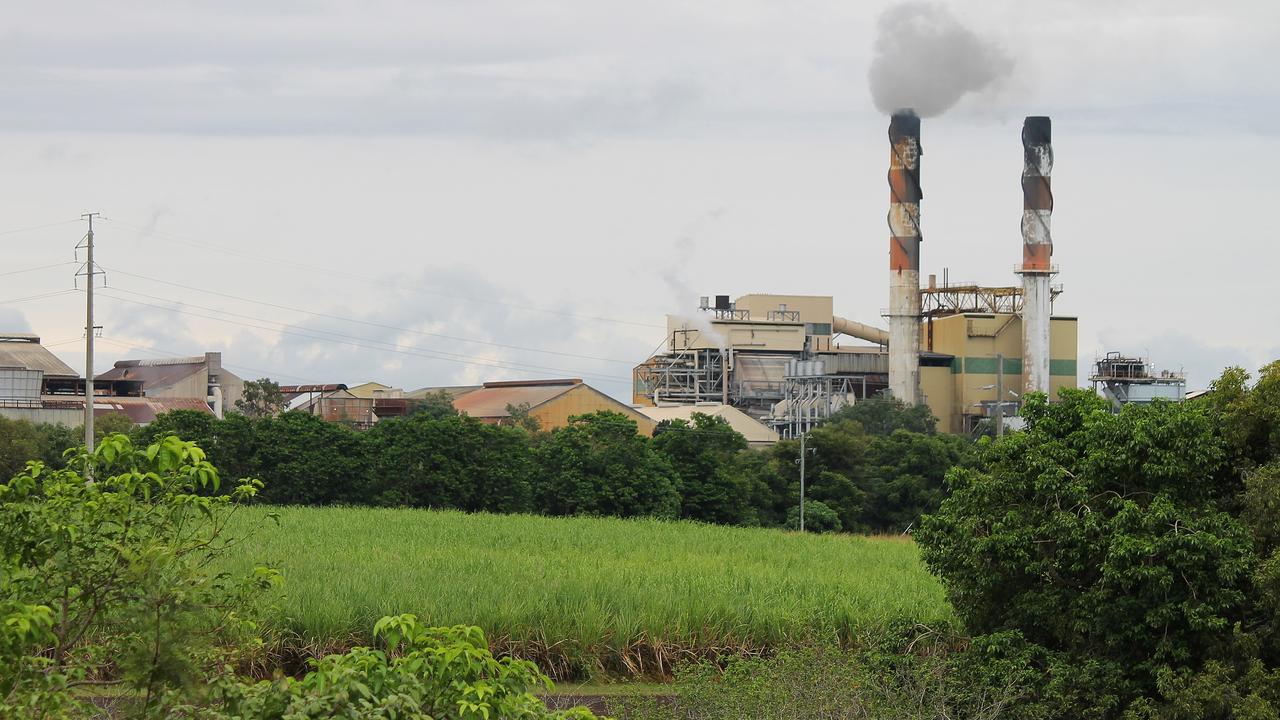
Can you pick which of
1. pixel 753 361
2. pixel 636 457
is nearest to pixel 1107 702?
pixel 636 457

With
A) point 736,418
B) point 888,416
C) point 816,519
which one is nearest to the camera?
point 816,519

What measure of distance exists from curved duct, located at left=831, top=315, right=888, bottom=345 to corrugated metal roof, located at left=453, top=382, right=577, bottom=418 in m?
19.2

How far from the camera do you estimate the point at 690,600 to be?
20.2 meters

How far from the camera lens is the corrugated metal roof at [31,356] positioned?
2982 inches

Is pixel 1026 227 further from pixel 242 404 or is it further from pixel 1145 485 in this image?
pixel 1145 485

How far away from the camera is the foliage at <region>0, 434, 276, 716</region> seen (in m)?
6.16

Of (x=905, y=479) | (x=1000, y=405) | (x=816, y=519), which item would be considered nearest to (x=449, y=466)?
(x=816, y=519)

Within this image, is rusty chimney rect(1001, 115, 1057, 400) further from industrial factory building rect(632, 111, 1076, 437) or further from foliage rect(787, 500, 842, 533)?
foliage rect(787, 500, 842, 533)

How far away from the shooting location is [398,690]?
603cm

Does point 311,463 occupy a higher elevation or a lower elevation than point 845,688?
higher

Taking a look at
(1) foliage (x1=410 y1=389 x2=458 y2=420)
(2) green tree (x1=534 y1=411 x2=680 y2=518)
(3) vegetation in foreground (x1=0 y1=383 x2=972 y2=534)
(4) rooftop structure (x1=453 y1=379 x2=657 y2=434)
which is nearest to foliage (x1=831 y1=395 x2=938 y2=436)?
(4) rooftop structure (x1=453 y1=379 x2=657 y2=434)

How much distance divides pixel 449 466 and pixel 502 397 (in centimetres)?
3780

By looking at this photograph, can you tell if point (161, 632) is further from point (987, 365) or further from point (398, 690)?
point (987, 365)

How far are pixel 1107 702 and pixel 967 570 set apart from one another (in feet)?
8.50
